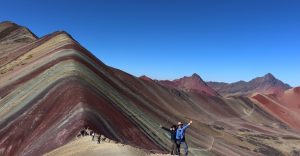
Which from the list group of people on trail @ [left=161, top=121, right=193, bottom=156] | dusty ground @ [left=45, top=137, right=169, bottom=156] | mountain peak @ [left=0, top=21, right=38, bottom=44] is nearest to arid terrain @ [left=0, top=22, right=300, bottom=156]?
dusty ground @ [left=45, top=137, right=169, bottom=156]

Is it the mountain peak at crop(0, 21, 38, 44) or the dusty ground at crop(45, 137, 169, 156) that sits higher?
the mountain peak at crop(0, 21, 38, 44)

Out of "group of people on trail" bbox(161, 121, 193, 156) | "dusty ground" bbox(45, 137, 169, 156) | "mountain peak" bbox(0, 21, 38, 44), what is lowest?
"dusty ground" bbox(45, 137, 169, 156)

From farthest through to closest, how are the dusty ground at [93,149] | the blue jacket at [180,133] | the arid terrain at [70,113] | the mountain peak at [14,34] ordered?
the mountain peak at [14,34], the arid terrain at [70,113], the blue jacket at [180,133], the dusty ground at [93,149]

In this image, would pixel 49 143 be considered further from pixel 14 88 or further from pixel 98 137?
pixel 14 88

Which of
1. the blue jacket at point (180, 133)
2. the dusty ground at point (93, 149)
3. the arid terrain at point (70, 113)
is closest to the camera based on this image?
the dusty ground at point (93, 149)

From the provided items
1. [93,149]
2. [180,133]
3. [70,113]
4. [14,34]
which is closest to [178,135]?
[180,133]

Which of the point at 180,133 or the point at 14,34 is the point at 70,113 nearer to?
the point at 180,133

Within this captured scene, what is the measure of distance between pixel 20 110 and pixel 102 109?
7.42 meters

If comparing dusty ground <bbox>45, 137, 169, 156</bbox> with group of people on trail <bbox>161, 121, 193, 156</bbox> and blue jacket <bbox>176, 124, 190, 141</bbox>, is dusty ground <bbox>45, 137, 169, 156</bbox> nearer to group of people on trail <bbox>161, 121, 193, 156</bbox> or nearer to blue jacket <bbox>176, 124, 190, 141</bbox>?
group of people on trail <bbox>161, 121, 193, 156</bbox>

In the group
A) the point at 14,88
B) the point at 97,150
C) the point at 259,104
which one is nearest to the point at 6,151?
the point at 97,150

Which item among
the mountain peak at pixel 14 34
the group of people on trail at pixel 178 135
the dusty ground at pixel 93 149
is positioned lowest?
the dusty ground at pixel 93 149

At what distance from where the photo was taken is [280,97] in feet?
545

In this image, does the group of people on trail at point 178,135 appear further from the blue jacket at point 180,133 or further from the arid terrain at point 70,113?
the arid terrain at point 70,113

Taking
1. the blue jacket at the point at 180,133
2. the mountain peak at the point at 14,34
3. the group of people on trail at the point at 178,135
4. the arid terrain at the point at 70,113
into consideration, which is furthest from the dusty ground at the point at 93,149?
the mountain peak at the point at 14,34
